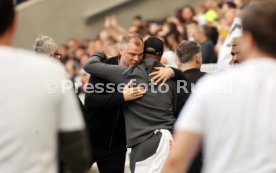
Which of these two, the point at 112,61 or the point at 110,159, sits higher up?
the point at 112,61

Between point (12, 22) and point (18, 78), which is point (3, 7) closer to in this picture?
point (12, 22)

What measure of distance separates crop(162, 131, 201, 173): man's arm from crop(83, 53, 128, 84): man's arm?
3064 mm

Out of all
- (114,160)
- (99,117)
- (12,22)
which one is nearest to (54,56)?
(99,117)

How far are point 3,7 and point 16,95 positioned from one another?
0.39 metres

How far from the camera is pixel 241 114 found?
329 centimetres

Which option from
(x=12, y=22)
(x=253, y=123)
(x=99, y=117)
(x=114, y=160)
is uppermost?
(x=12, y=22)

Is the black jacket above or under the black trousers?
above

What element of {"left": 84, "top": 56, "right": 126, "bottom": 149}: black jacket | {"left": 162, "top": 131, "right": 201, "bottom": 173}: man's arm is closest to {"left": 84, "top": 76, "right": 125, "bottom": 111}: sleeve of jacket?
{"left": 84, "top": 56, "right": 126, "bottom": 149}: black jacket

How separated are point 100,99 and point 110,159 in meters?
0.72

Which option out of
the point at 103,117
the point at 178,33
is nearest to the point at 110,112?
the point at 103,117

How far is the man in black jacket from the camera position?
6.55 meters

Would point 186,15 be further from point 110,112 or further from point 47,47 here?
point 47,47

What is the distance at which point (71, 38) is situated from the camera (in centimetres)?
1972

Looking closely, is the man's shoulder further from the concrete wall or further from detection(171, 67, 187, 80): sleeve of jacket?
the concrete wall
